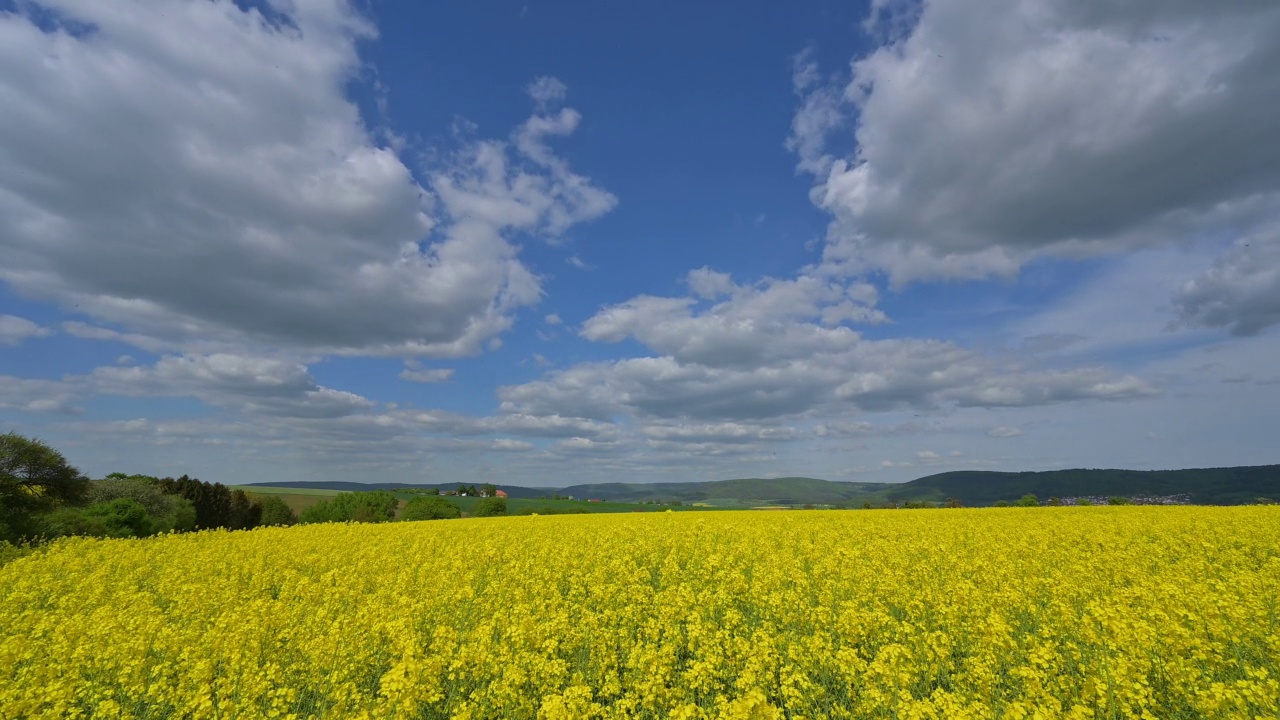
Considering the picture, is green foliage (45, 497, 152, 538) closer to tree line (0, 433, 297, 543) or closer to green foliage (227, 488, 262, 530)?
tree line (0, 433, 297, 543)

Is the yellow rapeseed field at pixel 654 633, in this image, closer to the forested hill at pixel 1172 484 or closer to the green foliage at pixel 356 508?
the green foliage at pixel 356 508

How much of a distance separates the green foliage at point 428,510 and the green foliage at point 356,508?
13.2ft

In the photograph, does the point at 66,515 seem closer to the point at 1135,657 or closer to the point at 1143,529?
the point at 1135,657

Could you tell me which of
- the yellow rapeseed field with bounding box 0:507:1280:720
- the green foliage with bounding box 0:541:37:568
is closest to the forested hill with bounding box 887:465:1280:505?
the yellow rapeseed field with bounding box 0:507:1280:720

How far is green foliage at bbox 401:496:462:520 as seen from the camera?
62.4 m

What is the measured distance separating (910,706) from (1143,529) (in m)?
22.7

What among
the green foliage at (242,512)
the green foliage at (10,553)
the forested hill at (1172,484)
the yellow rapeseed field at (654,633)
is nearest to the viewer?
the yellow rapeseed field at (654,633)

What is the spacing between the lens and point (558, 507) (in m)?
74.7

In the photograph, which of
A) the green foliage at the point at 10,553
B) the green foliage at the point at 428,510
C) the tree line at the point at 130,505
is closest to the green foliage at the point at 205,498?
the tree line at the point at 130,505

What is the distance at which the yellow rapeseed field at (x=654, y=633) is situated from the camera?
6.52m

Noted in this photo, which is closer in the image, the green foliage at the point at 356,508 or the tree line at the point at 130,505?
the tree line at the point at 130,505

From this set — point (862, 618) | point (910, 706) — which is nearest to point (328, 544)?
point (862, 618)

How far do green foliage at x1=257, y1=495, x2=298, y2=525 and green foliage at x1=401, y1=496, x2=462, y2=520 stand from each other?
65.2 ft

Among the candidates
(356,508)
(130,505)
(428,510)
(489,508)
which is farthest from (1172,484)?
(130,505)
